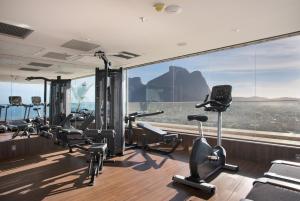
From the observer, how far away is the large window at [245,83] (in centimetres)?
413

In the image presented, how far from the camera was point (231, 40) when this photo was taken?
4.02 metres

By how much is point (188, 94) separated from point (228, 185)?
10.6ft

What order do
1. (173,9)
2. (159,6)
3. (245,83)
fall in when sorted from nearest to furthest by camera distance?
1. (159,6)
2. (173,9)
3. (245,83)

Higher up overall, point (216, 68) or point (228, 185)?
point (216, 68)

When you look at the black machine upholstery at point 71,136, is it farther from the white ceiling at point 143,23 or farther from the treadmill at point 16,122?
the white ceiling at point 143,23

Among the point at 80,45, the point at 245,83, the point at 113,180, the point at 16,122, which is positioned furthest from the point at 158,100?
the point at 16,122

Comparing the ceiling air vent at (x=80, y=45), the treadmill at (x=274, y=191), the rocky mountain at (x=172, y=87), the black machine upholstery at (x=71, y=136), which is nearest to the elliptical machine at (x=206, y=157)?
the treadmill at (x=274, y=191)

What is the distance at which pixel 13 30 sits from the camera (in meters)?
3.50

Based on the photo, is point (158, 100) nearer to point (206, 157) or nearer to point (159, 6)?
point (206, 157)

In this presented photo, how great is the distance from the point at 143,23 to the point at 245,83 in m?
2.89

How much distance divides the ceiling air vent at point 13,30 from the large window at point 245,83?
3.65 m

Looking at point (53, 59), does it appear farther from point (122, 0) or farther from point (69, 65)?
point (122, 0)

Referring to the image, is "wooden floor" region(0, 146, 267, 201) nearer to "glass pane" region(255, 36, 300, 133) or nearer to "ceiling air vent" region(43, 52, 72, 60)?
"glass pane" region(255, 36, 300, 133)

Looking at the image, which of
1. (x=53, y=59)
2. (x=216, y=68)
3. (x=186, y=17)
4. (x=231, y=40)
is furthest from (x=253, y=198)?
(x=53, y=59)
